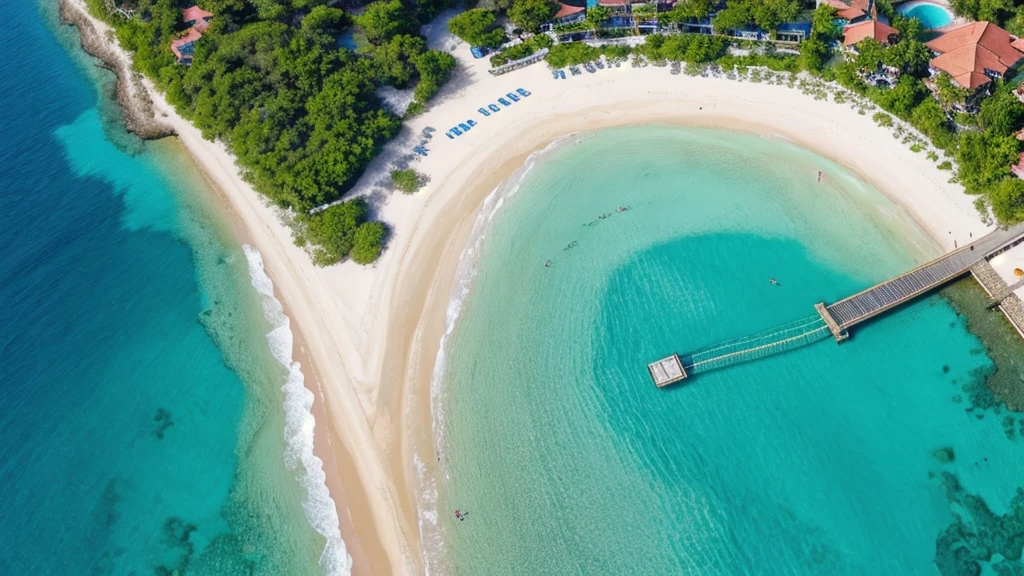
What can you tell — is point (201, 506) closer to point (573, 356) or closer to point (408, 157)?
point (573, 356)

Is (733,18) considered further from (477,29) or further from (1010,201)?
(1010,201)

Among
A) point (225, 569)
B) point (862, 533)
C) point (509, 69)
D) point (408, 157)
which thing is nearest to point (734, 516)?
point (862, 533)

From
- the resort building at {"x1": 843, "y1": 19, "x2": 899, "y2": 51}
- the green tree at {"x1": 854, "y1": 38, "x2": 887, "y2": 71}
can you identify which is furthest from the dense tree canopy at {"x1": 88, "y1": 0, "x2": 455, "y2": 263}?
the green tree at {"x1": 854, "y1": 38, "x2": 887, "y2": 71}

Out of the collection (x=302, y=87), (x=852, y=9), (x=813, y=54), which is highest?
(x=302, y=87)

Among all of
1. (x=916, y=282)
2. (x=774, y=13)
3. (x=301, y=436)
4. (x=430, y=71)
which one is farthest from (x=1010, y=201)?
(x=301, y=436)

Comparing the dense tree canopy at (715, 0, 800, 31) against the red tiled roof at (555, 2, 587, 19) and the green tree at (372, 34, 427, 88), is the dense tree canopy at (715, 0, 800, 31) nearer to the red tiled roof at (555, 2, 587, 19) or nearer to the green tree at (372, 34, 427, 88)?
the red tiled roof at (555, 2, 587, 19)

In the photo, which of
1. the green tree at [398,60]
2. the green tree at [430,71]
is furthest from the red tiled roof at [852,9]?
the green tree at [398,60]
